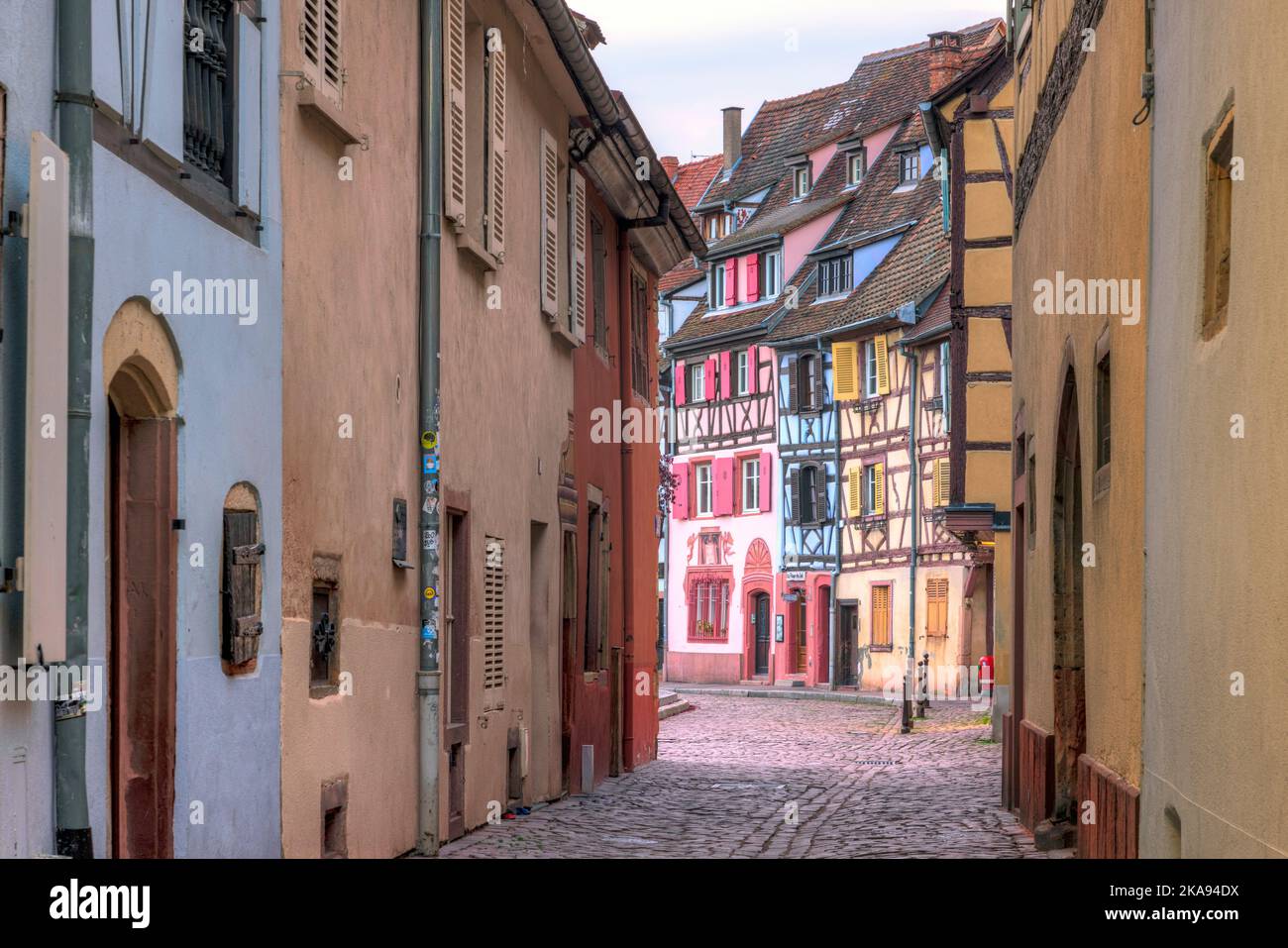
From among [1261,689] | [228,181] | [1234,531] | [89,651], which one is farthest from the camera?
[228,181]

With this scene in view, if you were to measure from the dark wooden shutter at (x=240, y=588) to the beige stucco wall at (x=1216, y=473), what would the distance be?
12.0 ft

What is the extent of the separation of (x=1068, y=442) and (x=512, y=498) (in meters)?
4.36

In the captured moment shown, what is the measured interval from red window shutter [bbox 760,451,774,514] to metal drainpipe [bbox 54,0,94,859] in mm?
44297

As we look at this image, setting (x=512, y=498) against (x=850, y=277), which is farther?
(x=850, y=277)

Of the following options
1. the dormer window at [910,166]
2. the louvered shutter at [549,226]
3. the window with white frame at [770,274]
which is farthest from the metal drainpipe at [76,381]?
the window with white frame at [770,274]

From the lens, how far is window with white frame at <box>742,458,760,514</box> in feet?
168

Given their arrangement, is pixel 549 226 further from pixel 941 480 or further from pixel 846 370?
pixel 846 370

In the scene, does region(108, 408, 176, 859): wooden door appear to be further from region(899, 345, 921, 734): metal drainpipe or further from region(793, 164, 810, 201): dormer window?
region(793, 164, 810, 201): dormer window

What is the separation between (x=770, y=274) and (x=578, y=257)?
115 feet

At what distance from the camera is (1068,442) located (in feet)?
40.1

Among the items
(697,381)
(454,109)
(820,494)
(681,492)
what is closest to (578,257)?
(454,109)

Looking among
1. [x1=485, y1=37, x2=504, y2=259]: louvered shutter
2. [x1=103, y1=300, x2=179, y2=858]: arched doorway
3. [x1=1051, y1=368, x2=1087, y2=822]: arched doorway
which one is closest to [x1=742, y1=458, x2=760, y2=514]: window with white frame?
[x1=485, y1=37, x2=504, y2=259]: louvered shutter
